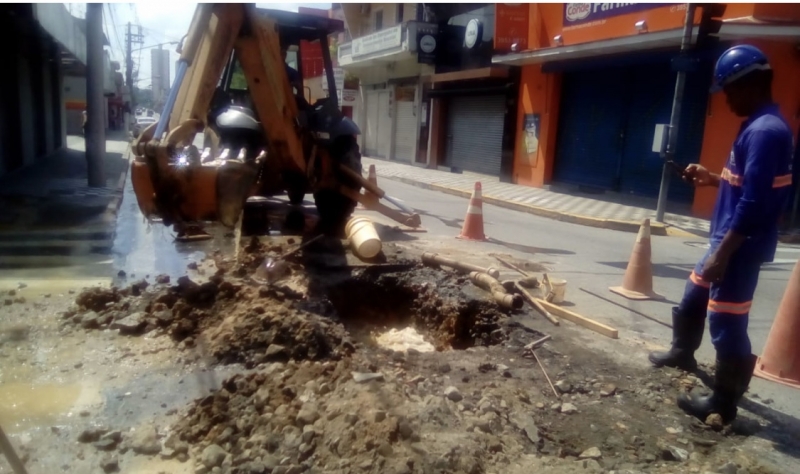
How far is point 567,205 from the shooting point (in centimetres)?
1366

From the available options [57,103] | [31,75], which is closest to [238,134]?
[31,75]

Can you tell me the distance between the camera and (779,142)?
326 cm

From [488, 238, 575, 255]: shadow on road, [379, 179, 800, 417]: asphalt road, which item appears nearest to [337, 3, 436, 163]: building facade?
[379, 179, 800, 417]: asphalt road

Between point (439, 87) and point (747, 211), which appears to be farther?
point (439, 87)

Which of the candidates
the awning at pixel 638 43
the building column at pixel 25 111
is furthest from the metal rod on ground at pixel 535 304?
the building column at pixel 25 111

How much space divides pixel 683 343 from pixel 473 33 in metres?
16.5

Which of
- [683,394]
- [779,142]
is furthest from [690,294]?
[779,142]

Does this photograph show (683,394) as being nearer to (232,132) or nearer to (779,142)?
(779,142)

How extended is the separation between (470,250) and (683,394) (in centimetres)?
429

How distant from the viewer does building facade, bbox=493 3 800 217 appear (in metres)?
11.1

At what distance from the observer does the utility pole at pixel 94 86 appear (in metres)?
11.8

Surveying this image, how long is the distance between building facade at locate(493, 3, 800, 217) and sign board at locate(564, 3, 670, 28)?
2 centimetres

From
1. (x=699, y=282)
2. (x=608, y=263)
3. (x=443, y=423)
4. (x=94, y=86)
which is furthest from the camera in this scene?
(x=94, y=86)

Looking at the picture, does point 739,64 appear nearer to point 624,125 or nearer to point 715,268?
point 715,268
